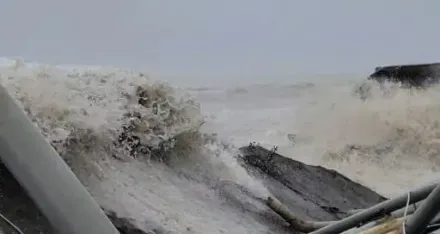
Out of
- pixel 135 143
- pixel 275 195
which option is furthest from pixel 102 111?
pixel 275 195

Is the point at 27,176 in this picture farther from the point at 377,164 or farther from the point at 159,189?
the point at 377,164

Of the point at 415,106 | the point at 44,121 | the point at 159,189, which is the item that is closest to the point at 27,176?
the point at 44,121

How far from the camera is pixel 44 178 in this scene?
185cm

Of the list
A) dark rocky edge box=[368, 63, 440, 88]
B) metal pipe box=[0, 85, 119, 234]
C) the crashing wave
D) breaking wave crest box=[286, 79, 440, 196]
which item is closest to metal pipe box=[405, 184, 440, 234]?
metal pipe box=[0, 85, 119, 234]

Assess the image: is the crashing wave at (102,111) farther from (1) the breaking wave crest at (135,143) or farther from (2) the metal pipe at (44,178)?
(2) the metal pipe at (44,178)

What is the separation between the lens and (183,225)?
9.00ft

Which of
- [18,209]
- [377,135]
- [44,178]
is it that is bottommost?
[377,135]

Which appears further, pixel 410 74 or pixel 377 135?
pixel 410 74

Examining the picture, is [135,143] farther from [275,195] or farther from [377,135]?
[377,135]

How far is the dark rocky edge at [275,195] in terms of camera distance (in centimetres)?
206

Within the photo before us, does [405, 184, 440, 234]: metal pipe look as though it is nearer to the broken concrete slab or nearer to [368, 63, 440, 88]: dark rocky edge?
the broken concrete slab

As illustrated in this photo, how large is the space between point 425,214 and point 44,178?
0.99m

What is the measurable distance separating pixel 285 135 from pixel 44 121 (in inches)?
323

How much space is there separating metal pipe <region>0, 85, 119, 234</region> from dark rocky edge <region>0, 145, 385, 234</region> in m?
0.10
